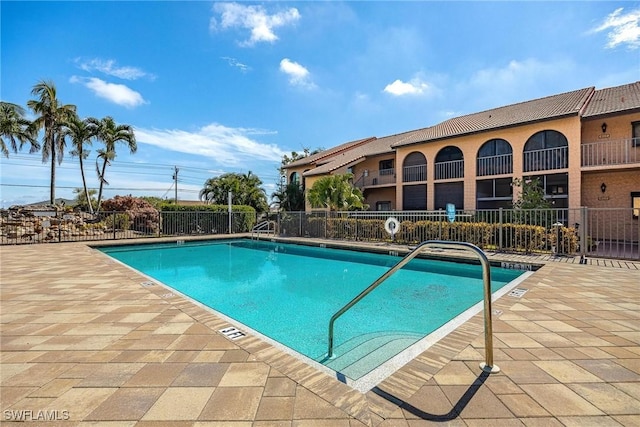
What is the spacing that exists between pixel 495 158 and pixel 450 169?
7.71 ft

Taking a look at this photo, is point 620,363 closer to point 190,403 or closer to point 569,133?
point 190,403

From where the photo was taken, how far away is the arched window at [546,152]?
1372 cm

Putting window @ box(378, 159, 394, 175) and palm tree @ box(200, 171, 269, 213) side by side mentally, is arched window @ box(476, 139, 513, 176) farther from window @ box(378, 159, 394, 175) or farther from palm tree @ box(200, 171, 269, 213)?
palm tree @ box(200, 171, 269, 213)

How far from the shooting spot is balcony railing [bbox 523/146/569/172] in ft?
44.8

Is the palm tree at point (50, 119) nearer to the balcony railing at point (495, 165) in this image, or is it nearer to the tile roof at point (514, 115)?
the tile roof at point (514, 115)

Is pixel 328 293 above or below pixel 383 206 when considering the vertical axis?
below

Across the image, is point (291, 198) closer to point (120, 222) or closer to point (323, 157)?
point (323, 157)

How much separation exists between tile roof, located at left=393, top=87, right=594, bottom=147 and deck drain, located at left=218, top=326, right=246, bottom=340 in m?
16.0

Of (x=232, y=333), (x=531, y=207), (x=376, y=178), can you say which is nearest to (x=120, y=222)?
(x=376, y=178)

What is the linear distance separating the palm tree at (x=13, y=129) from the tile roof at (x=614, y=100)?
3180 cm

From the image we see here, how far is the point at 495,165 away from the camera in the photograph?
15.8m

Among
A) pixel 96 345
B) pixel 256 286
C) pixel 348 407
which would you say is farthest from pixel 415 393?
pixel 256 286

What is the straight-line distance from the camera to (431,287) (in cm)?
731

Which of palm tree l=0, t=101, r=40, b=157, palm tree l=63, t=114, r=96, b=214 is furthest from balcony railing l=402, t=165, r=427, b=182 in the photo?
palm tree l=0, t=101, r=40, b=157
